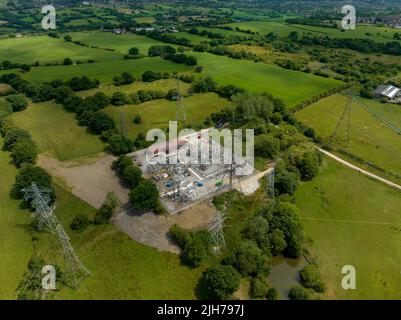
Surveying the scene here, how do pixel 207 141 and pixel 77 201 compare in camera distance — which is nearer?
pixel 77 201

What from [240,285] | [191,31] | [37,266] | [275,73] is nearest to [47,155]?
[37,266]

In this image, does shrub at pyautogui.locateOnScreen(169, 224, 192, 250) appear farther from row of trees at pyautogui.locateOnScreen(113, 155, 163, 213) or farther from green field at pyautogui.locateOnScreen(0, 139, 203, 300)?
row of trees at pyautogui.locateOnScreen(113, 155, 163, 213)

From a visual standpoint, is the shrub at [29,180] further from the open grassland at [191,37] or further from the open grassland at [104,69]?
the open grassland at [191,37]

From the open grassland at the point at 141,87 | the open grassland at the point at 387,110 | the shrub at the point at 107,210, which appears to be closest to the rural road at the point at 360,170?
the open grassland at the point at 387,110

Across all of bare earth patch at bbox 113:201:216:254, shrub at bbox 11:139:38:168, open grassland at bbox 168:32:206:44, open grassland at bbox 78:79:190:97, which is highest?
open grassland at bbox 168:32:206:44

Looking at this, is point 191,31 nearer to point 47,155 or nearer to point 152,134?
point 152,134

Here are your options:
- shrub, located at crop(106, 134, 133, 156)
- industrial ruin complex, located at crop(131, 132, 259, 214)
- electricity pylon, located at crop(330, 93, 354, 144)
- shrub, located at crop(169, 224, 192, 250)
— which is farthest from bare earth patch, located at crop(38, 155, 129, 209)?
electricity pylon, located at crop(330, 93, 354, 144)
